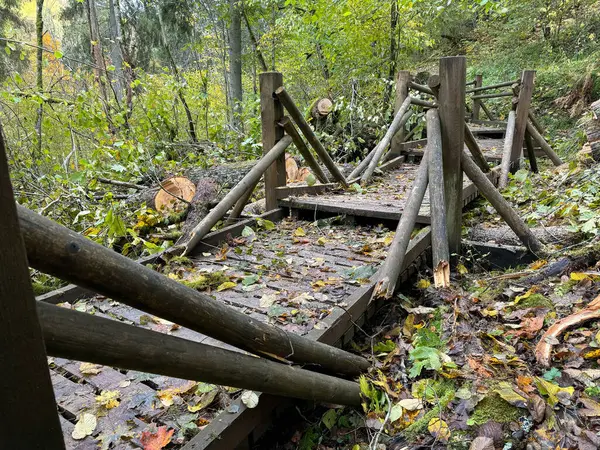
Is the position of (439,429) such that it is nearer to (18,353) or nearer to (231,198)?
(18,353)

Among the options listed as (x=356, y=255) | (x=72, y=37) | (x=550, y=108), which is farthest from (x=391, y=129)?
(x=72, y=37)

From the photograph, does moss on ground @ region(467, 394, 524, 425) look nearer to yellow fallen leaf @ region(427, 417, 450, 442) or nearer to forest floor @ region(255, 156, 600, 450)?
forest floor @ region(255, 156, 600, 450)

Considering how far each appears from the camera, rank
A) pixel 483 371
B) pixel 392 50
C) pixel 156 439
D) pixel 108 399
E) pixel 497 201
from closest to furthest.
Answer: pixel 156 439 → pixel 108 399 → pixel 483 371 → pixel 497 201 → pixel 392 50

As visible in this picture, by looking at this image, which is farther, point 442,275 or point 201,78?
point 201,78

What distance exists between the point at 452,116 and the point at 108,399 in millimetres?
3347

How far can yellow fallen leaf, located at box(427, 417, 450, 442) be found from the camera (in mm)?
1934

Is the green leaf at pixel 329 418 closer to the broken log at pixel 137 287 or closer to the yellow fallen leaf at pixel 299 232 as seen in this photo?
the broken log at pixel 137 287

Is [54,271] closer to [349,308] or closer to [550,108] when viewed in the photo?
[349,308]

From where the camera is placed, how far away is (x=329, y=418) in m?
2.36

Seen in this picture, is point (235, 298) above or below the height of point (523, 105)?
below

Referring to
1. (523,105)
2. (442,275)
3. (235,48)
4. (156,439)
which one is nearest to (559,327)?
(442,275)

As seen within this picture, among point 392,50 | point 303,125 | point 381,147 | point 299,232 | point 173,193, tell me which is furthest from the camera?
point 392,50

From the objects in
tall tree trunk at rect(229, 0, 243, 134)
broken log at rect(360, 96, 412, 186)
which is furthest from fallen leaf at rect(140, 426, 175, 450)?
tall tree trunk at rect(229, 0, 243, 134)

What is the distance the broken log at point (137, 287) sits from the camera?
968 mm
